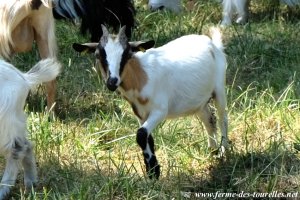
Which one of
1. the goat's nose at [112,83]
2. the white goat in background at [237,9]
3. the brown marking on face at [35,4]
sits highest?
the brown marking on face at [35,4]

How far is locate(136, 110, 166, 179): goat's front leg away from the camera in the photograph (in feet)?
16.5

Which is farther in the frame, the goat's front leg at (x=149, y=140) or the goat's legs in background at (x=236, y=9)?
the goat's legs in background at (x=236, y=9)

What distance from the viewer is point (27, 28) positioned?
6.46 m

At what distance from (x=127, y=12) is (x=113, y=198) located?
12.4ft

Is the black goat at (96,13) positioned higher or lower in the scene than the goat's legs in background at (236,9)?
higher

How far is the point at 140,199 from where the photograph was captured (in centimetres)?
480

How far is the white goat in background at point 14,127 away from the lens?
4820mm

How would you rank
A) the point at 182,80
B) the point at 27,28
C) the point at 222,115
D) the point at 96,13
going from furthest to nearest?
the point at 96,13
the point at 27,28
the point at 222,115
the point at 182,80

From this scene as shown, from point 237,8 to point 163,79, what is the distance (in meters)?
4.02

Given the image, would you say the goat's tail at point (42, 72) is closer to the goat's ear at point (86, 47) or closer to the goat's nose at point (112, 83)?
the goat's ear at point (86, 47)

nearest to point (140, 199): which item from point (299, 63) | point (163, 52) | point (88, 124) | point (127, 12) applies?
point (163, 52)

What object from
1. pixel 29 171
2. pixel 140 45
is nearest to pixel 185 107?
pixel 140 45

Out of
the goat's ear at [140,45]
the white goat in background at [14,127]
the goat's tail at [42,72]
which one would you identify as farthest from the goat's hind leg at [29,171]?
the goat's ear at [140,45]

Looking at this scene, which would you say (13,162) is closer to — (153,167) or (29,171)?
(29,171)
